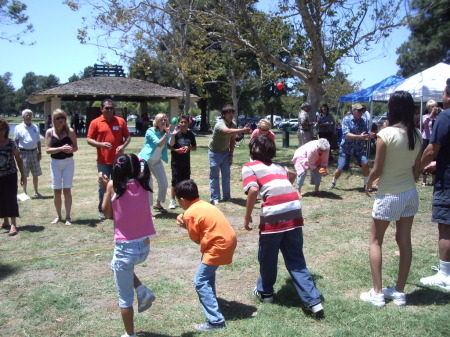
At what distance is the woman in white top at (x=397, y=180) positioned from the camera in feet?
12.5

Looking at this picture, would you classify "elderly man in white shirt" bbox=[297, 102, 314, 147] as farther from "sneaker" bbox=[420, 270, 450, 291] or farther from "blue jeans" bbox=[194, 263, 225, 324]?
"blue jeans" bbox=[194, 263, 225, 324]

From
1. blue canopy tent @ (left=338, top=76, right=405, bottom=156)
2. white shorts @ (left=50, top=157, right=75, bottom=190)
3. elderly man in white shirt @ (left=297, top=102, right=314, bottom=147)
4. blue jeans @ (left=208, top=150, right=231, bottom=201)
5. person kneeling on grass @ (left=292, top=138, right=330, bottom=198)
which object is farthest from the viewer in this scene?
blue canopy tent @ (left=338, top=76, right=405, bottom=156)

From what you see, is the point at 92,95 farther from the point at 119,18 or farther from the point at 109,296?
the point at 109,296

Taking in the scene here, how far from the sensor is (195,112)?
69875 millimetres

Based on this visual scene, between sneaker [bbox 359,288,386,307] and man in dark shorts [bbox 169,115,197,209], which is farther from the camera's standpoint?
man in dark shorts [bbox 169,115,197,209]

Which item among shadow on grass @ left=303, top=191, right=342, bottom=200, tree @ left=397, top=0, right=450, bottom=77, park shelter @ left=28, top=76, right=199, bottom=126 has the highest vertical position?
tree @ left=397, top=0, right=450, bottom=77

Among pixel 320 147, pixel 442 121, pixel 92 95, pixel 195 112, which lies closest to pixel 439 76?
pixel 320 147

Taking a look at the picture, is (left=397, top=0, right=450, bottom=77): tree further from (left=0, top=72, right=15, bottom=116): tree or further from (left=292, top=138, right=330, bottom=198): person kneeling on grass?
(left=0, top=72, right=15, bottom=116): tree

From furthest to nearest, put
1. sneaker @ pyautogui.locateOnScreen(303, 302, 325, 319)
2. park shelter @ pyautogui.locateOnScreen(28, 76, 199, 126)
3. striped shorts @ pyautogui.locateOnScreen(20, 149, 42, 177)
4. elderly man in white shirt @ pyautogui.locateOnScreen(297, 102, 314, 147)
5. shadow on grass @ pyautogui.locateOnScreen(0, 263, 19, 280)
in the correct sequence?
park shelter @ pyautogui.locateOnScreen(28, 76, 199, 126) → elderly man in white shirt @ pyautogui.locateOnScreen(297, 102, 314, 147) → striped shorts @ pyautogui.locateOnScreen(20, 149, 42, 177) → shadow on grass @ pyautogui.locateOnScreen(0, 263, 19, 280) → sneaker @ pyautogui.locateOnScreen(303, 302, 325, 319)

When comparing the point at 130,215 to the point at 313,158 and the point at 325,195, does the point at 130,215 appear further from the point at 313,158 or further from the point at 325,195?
the point at 325,195

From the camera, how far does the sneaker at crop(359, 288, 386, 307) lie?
392 centimetres

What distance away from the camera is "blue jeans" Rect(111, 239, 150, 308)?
3328 mm

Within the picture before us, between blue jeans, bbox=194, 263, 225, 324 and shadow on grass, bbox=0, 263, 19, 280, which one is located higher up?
blue jeans, bbox=194, 263, 225, 324

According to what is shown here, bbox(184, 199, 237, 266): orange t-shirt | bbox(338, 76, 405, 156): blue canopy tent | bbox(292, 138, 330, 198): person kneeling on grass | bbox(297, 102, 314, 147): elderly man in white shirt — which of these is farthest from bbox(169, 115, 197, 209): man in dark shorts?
bbox(338, 76, 405, 156): blue canopy tent
